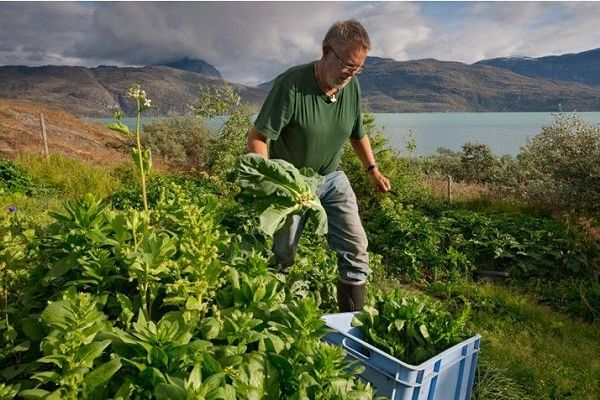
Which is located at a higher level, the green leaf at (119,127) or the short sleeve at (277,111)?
the short sleeve at (277,111)

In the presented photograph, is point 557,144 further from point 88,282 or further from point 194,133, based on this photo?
point 194,133

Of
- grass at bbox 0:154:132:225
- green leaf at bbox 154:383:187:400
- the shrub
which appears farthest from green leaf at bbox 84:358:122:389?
the shrub

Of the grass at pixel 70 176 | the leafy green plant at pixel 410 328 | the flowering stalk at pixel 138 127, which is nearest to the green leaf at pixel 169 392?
the flowering stalk at pixel 138 127

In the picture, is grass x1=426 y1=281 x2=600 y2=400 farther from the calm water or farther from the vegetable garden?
the calm water

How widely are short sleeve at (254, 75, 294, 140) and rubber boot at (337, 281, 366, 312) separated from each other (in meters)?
1.26

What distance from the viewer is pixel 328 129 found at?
3.33m

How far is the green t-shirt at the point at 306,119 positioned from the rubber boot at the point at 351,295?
2.88 feet

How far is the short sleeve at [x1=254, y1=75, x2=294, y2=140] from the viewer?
10.1 feet

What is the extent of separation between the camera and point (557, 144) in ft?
35.6

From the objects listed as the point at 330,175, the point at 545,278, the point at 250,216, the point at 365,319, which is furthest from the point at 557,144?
the point at 365,319

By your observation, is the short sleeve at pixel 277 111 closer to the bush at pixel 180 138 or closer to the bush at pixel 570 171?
the bush at pixel 570 171

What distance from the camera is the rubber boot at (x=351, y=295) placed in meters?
3.48

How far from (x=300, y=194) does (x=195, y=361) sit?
3.66 feet

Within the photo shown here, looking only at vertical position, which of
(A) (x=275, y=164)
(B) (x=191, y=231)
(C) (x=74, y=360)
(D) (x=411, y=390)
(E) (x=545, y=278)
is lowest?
(E) (x=545, y=278)
